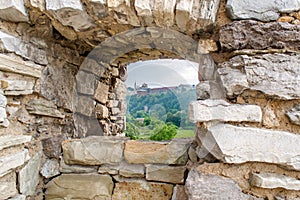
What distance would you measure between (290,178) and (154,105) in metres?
1.12

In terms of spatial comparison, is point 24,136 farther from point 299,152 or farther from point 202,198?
point 299,152

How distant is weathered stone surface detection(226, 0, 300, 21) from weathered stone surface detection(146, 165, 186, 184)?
74 cm

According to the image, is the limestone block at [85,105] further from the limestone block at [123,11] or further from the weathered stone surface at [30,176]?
the limestone block at [123,11]

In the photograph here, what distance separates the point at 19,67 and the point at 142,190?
32.1 inches

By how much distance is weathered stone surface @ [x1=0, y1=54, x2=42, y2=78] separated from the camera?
0.86 m

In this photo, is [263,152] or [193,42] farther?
[193,42]

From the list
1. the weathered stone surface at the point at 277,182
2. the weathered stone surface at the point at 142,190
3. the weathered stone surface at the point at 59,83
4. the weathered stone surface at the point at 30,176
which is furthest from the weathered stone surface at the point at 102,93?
the weathered stone surface at the point at 277,182

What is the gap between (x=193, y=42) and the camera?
3.40 ft

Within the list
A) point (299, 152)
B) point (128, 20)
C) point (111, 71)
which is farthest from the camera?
point (111, 71)

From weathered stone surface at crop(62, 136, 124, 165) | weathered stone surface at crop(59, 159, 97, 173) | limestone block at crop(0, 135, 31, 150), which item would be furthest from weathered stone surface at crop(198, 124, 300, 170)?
limestone block at crop(0, 135, 31, 150)

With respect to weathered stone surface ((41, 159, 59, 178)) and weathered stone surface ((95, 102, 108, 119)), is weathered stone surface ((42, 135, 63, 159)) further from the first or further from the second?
weathered stone surface ((95, 102, 108, 119))

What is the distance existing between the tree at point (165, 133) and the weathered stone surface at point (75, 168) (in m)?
0.51

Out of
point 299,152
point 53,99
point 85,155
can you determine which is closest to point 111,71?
point 53,99

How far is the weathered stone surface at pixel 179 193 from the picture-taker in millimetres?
976
